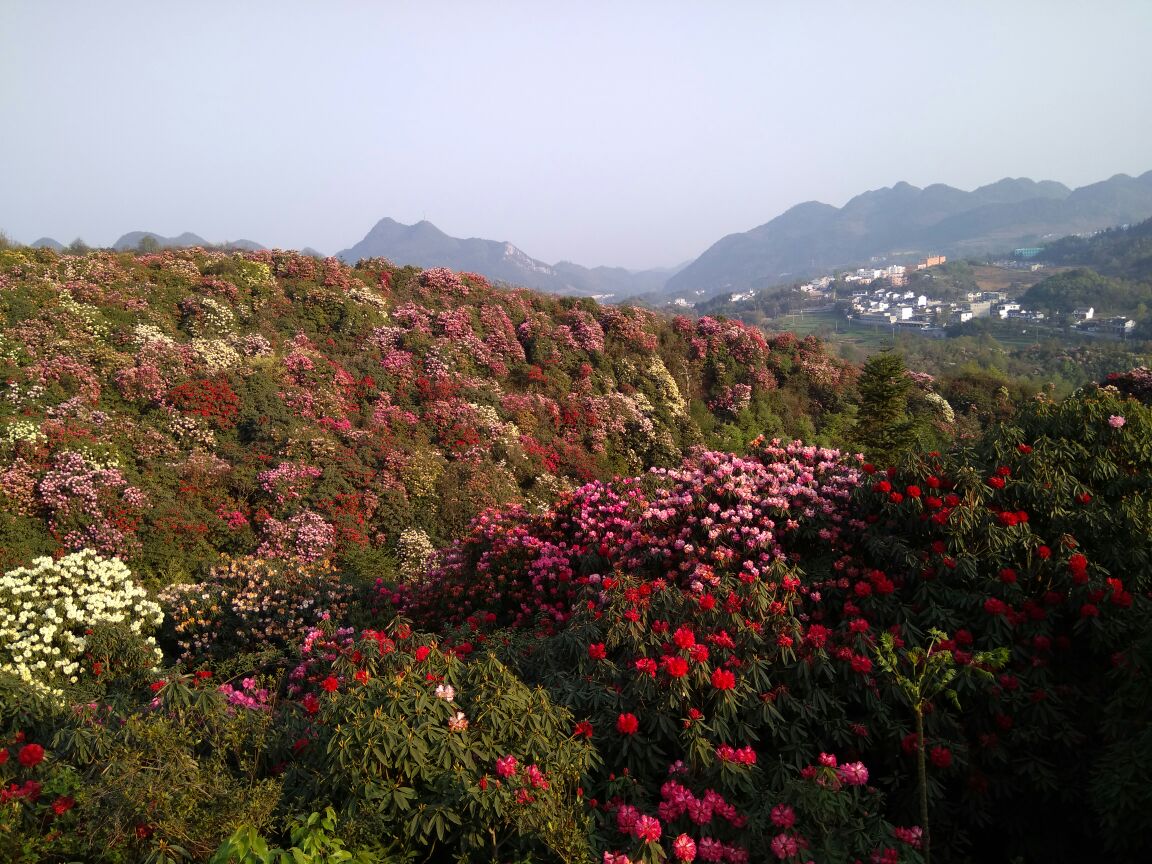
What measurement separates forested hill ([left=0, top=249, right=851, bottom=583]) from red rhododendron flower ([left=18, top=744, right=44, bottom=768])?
5.78 meters

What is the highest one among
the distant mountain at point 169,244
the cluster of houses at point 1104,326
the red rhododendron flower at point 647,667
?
the distant mountain at point 169,244

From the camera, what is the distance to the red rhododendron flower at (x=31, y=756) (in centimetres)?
329

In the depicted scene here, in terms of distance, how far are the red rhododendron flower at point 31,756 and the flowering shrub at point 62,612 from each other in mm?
2295

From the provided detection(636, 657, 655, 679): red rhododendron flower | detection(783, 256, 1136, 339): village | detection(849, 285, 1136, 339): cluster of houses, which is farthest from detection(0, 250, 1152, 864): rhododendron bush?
detection(783, 256, 1136, 339): village

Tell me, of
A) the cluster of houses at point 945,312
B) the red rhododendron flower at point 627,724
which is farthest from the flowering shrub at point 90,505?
the cluster of houses at point 945,312

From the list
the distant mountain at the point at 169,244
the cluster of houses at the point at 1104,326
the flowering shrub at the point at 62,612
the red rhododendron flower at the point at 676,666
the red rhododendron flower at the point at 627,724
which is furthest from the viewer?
the cluster of houses at the point at 1104,326

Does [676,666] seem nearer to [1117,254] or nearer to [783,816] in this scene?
[783,816]

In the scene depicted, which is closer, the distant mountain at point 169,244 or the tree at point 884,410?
the tree at point 884,410

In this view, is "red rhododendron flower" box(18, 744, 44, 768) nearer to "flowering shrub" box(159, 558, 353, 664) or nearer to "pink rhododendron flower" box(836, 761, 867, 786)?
"flowering shrub" box(159, 558, 353, 664)

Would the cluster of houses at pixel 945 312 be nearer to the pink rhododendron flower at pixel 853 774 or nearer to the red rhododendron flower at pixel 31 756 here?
the pink rhododendron flower at pixel 853 774

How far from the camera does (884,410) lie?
43.0ft

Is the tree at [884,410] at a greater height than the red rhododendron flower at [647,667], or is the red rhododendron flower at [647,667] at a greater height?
the red rhododendron flower at [647,667]

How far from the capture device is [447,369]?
14.9 metres

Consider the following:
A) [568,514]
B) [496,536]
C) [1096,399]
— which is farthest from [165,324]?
[1096,399]
